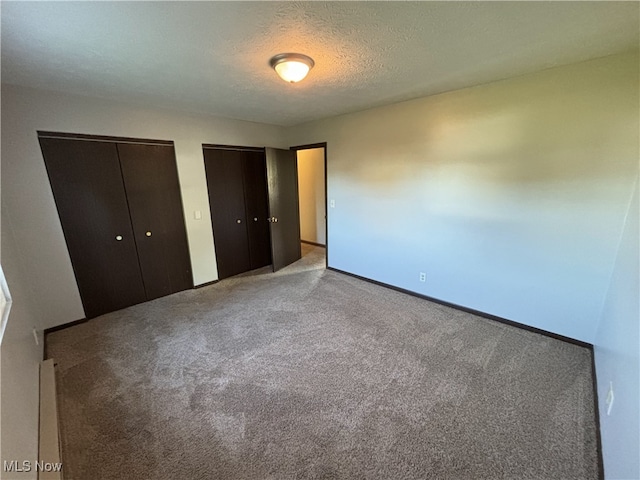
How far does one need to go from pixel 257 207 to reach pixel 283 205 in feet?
1.42

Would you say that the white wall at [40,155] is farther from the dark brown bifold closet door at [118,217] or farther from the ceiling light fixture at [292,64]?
the ceiling light fixture at [292,64]

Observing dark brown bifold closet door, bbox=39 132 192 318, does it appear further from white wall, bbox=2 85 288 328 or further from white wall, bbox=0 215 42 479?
white wall, bbox=0 215 42 479

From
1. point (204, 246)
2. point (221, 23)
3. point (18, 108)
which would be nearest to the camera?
point (221, 23)

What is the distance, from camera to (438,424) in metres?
1.62

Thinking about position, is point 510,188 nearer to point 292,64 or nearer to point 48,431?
point 292,64

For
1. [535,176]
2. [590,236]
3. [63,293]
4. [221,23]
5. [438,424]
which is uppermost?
[221,23]

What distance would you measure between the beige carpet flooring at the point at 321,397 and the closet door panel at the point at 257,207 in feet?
5.62

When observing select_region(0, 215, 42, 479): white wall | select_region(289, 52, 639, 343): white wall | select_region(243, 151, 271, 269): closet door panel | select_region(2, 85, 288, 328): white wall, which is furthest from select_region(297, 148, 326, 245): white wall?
select_region(0, 215, 42, 479): white wall

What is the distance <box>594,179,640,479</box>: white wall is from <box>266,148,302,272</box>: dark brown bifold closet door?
12.2ft

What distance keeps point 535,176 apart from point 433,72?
4.19 ft

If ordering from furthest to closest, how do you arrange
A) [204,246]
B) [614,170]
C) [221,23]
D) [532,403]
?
[204,246] → [614,170] → [532,403] → [221,23]

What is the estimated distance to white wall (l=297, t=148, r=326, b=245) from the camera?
18.0ft

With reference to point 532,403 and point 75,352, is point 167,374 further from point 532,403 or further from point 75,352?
point 532,403

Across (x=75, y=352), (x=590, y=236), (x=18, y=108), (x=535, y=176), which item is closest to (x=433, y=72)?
(x=535, y=176)
